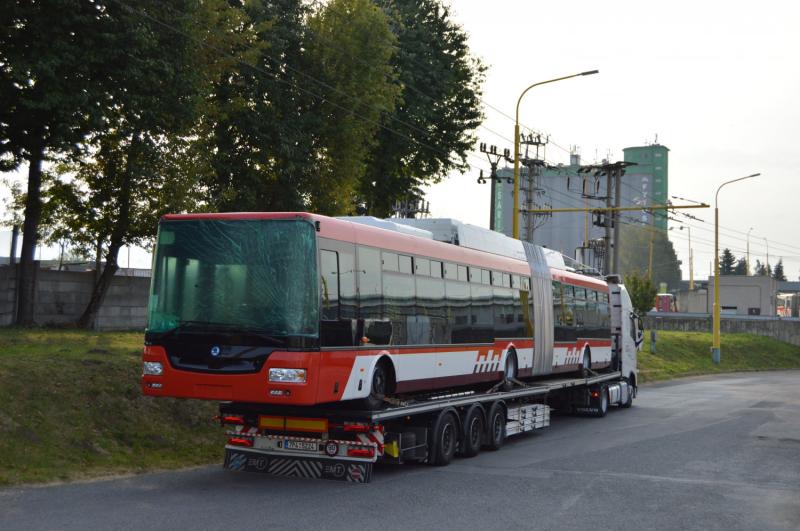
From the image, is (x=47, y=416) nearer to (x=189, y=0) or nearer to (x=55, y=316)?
(x=55, y=316)

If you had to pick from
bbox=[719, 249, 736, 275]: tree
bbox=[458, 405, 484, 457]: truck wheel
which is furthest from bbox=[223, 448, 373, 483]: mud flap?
bbox=[719, 249, 736, 275]: tree

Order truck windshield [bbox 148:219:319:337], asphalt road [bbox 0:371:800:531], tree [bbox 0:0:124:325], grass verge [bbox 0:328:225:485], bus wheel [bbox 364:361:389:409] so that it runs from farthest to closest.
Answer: tree [bbox 0:0:124:325] < grass verge [bbox 0:328:225:485] < bus wheel [bbox 364:361:389:409] < truck windshield [bbox 148:219:319:337] < asphalt road [bbox 0:371:800:531]

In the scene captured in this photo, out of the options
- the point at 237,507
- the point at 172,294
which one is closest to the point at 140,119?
the point at 172,294

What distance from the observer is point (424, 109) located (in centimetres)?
3553

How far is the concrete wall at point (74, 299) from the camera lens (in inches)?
896

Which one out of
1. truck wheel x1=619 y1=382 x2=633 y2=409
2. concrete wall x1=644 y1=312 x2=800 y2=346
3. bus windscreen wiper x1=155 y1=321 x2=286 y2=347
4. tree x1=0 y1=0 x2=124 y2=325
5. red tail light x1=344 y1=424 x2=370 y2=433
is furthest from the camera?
concrete wall x1=644 y1=312 x2=800 y2=346

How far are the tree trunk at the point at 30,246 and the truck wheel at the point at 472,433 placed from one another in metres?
11.9

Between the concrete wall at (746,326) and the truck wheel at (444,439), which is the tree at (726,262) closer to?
the concrete wall at (746,326)

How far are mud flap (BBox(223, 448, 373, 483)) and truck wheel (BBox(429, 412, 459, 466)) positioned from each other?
2.20 meters

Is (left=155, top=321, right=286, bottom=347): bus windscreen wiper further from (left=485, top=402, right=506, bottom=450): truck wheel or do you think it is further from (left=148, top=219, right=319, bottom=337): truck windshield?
(left=485, top=402, right=506, bottom=450): truck wheel

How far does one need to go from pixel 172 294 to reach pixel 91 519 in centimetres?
310

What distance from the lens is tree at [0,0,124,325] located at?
19.9 meters

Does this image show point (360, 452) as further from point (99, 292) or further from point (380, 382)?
point (99, 292)

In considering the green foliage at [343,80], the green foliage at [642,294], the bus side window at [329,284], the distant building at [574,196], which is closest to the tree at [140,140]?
the green foliage at [343,80]
